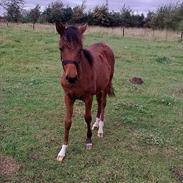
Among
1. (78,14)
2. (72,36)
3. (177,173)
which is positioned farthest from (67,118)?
(78,14)

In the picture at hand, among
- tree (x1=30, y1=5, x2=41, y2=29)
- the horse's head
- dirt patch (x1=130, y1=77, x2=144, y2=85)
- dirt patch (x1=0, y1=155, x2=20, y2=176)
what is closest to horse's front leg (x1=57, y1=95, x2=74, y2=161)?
dirt patch (x1=0, y1=155, x2=20, y2=176)

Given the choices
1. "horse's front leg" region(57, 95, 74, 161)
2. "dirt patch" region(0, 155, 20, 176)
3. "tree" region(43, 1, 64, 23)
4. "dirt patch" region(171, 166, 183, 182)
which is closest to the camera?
"dirt patch" region(0, 155, 20, 176)

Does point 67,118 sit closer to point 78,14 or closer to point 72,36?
point 72,36

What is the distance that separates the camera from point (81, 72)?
4902 millimetres

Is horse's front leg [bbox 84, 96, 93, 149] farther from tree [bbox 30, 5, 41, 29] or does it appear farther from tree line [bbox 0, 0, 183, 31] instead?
tree [bbox 30, 5, 41, 29]

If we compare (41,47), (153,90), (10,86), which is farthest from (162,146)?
(41,47)

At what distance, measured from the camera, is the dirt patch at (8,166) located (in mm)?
4559

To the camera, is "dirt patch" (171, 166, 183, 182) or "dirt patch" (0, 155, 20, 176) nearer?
"dirt patch" (0, 155, 20, 176)

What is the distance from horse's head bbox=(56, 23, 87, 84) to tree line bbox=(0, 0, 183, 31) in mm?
32670

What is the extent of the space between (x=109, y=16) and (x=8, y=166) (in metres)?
38.5

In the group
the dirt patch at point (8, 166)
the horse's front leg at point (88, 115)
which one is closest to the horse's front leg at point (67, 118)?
the horse's front leg at point (88, 115)

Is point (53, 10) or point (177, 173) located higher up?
point (53, 10)

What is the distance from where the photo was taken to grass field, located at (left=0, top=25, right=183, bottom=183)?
4.70m

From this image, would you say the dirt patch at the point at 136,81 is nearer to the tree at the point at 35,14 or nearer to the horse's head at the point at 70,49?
the horse's head at the point at 70,49
